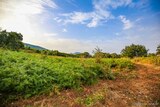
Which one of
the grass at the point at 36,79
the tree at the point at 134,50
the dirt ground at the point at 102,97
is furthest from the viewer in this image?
the tree at the point at 134,50

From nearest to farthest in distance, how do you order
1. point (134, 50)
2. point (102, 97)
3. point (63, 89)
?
point (102, 97) → point (63, 89) → point (134, 50)

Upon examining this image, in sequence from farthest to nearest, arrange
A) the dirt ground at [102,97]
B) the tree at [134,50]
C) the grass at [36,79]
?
the tree at [134,50] → the grass at [36,79] → the dirt ground at [102,97]

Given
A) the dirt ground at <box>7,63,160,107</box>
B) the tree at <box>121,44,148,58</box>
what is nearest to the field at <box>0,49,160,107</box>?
the dirt ground at <box>7,63,160,107</box>

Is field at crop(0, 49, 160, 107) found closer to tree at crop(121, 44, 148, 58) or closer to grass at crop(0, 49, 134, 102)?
grass at crop(0, 49, 134, 102)

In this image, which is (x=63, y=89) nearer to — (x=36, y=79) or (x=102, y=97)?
(x=36, y=79)

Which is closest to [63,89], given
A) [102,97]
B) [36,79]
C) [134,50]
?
[36,79]

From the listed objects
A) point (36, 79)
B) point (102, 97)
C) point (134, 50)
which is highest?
point (134, 50)

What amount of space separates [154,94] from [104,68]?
2264mm

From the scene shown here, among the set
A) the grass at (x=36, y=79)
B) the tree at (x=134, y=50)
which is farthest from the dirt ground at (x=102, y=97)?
the tree at (x=134, y=50)

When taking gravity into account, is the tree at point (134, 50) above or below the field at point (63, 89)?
above

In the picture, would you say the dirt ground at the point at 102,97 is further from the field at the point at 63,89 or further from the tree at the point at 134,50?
the tree at the point at 134,50

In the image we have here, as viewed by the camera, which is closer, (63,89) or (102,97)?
(102,97)

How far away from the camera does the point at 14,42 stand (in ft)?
75.7

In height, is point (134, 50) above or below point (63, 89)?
above
